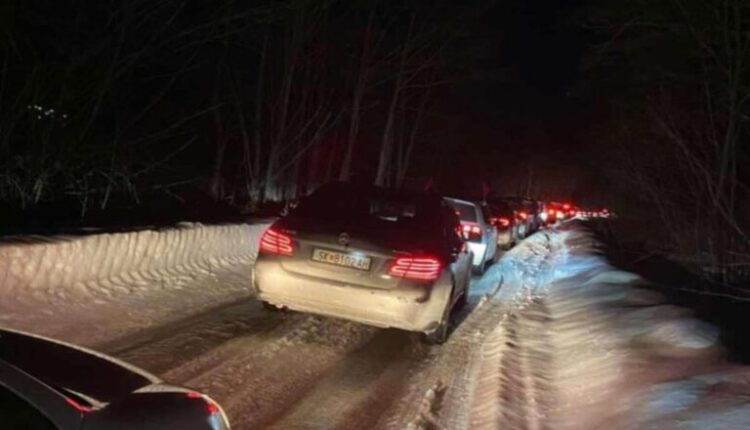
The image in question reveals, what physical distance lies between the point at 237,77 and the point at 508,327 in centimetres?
1985

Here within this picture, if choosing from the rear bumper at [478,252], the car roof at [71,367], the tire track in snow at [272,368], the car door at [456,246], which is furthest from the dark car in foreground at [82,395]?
the rear bumper at [478,252]

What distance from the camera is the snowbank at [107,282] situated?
8.57 metres

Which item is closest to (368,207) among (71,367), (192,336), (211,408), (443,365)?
(443,365)

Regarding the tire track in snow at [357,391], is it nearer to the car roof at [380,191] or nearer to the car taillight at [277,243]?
the car taillight at [277,243]

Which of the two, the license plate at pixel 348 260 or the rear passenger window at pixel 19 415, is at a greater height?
the license plate at pixel 348 260

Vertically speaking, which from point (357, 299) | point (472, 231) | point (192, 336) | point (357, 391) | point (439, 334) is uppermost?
point (472, 231)

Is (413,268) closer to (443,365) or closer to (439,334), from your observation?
(443,365)

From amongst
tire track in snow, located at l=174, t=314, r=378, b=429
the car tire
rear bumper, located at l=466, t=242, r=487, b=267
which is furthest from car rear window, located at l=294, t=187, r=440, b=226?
rear bumper, located at l=466, t=242, r=487, b=267

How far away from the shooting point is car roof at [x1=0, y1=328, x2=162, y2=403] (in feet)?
9.89

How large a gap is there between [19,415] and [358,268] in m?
5.82

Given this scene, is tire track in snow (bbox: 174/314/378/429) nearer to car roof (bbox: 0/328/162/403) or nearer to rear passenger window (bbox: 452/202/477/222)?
car roof (bbox: 0/328/162/403)

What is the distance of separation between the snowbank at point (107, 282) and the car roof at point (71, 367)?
4.37m

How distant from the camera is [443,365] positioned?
330 inches

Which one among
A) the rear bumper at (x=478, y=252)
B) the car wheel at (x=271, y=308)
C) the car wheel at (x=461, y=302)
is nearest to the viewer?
the car wheel at (x=271, y=308)
